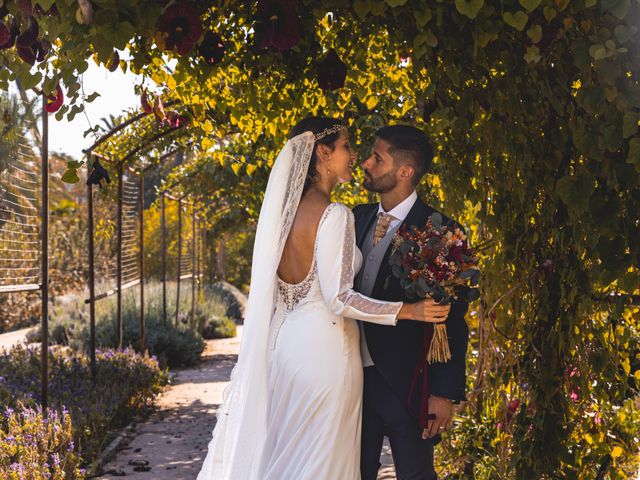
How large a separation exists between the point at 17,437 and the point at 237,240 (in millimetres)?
20653

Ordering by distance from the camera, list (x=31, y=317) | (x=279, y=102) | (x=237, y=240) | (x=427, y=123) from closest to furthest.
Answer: (x=279, y=102), (x=427, y=123), (x=31, y=317), (x=237, y=240)

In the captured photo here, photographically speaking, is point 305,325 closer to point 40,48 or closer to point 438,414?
point 438,414

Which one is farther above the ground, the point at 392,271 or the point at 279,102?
the point at 279,102

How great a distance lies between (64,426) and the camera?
5199 mm

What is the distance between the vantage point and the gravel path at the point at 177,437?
217 inches

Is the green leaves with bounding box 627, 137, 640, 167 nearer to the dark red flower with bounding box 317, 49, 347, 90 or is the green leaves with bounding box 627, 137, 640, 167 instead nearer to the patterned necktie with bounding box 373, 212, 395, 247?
the patterned necktie with bounding box 373, 212, 395, 247

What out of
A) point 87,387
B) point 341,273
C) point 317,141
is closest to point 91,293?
point 87,387

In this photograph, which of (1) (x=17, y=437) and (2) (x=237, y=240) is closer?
(1) (x=17, y=437)

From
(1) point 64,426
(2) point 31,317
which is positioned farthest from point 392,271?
(2) point 31,317

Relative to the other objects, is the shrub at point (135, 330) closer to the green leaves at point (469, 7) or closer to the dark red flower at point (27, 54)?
the dark red flower at point (27, 54)

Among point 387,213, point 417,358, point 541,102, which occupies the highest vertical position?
point 541,102

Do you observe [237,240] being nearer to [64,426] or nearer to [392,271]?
[64,426]

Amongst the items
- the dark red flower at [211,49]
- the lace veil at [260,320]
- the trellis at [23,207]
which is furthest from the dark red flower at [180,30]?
the trellis at [23,207]

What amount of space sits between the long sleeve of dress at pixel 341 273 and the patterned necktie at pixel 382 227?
0.24m
